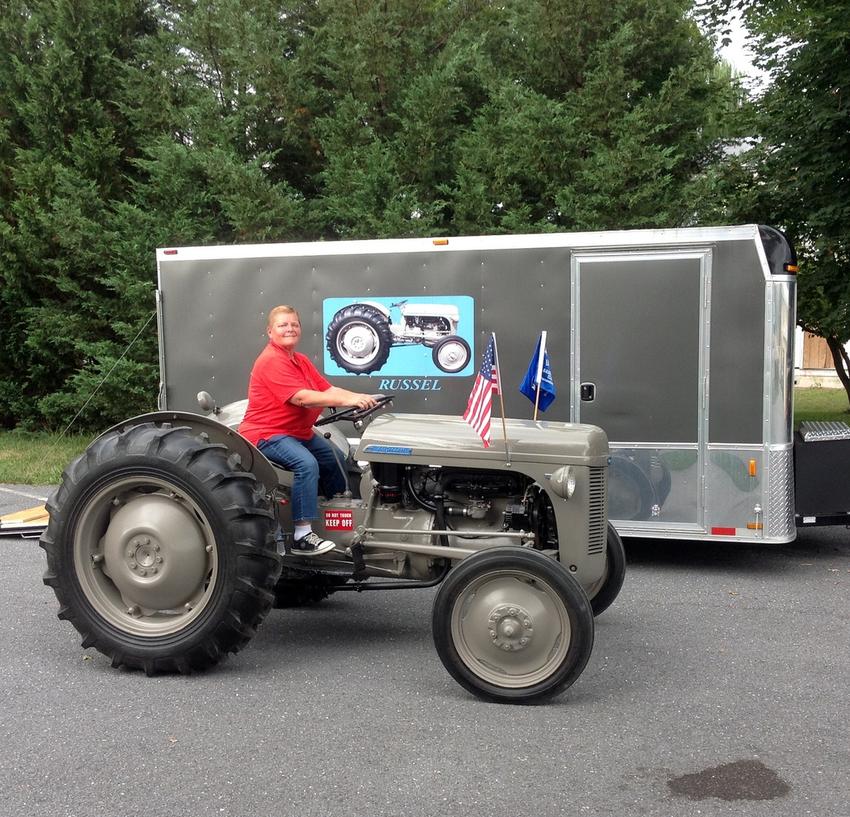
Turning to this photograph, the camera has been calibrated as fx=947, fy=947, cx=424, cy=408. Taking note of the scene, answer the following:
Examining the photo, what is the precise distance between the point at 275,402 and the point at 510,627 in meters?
1.85

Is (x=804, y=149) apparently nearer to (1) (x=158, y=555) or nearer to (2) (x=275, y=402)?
(2) (x=275, y=402)

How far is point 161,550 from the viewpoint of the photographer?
499 cm

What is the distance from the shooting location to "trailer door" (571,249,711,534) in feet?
24.2

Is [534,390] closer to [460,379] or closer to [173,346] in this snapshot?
[460,379]

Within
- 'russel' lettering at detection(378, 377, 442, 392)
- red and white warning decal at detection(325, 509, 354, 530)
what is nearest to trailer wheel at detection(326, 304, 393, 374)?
'russel' lettering at detection(378, 377, 442, 392)

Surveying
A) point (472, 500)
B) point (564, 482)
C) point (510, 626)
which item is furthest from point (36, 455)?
point (510, 626)

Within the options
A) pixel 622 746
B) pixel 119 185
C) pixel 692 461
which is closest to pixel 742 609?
pixel 692 461

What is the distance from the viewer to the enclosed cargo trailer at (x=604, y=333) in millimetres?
7223

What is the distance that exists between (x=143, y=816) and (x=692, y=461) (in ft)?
16.7

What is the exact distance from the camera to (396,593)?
6766 millimetres

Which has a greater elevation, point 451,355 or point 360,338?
point 360,338

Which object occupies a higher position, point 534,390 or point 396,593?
point 534,390

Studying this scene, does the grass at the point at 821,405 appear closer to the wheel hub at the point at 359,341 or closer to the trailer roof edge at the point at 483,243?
the trailer roof edge at the point at 483,243

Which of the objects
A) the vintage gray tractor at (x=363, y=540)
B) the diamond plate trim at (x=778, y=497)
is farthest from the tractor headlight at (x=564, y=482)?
the diamond plate trim at (x=778, y=497)
